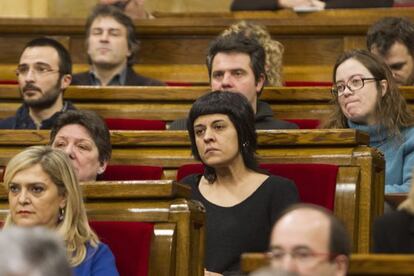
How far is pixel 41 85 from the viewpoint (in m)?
2.30

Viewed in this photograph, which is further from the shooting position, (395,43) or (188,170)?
(395,43)

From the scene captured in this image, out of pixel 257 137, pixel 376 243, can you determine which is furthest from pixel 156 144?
pixel 376 243

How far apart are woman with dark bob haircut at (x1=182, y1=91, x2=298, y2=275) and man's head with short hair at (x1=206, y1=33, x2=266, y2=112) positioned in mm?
281

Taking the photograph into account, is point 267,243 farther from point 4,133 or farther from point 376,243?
point 4,133

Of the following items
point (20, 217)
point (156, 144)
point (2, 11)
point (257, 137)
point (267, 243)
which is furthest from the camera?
point (2, 11)

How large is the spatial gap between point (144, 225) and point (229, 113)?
0.27m

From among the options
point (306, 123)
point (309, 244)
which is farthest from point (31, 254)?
point (306, 123)

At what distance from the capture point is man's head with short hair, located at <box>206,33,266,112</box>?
2.12 meters

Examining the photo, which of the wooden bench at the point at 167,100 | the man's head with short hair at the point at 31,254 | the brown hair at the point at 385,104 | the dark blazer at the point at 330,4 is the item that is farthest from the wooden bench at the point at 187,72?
the man's head with short hair at the point at 31,254

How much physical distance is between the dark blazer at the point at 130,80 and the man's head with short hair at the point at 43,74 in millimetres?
225

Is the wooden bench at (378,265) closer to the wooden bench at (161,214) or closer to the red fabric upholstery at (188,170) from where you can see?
the wooden bench at (161,214)

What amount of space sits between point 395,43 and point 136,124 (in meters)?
0.48

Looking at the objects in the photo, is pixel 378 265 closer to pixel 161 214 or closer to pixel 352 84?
pixel 161 214

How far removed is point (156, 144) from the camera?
1.98 meters
